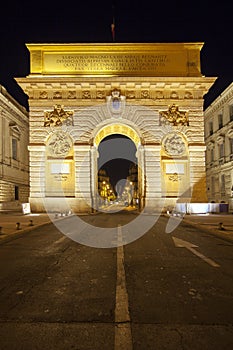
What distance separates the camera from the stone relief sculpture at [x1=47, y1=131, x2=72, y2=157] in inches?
969

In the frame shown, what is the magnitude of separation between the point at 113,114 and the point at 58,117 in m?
4.53

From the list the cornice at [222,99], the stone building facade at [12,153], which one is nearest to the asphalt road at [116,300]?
the stone building facade at [12,153]

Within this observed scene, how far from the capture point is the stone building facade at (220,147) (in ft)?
98.7

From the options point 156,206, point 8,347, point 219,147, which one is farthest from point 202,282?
point 219,147

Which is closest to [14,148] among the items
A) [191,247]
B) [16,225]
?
[16,225]

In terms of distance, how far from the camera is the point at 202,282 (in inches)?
196

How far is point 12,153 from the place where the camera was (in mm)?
33719

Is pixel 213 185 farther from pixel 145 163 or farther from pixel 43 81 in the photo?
pixel 43 81

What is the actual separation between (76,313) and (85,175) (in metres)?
20.8

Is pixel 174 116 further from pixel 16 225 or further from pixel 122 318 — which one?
pixel 122 318

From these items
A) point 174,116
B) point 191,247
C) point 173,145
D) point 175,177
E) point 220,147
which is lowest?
point 191,247

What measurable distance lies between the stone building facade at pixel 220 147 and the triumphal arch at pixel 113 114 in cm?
647

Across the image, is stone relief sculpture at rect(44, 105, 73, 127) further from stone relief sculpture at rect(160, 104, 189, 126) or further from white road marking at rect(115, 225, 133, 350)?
white road marking at rect(115, 225, 133, 350)

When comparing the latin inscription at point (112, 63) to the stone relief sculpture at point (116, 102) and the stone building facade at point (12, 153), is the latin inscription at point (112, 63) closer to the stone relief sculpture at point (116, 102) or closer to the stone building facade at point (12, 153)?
the stone relief sculpture at point (116, 102)
